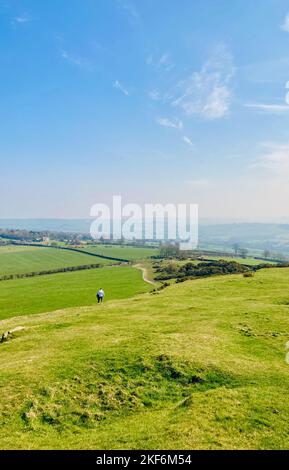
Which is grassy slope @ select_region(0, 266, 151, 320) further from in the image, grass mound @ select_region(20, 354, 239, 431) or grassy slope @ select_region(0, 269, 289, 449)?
grass mound @ select_region(20, 354, 239, 431)

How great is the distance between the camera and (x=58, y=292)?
8350cm

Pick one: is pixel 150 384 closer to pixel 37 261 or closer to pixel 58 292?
pixel 58 292

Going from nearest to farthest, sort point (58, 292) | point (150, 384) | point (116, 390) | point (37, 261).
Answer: point (116, 390) → point (150, 384) → point (58, 292) → point (37, 261)

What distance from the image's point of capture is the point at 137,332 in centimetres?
2414

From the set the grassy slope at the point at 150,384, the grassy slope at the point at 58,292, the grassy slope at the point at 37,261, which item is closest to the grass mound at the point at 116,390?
the grassy slope at the point at 150,384

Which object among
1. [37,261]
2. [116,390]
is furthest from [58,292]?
[37,261]

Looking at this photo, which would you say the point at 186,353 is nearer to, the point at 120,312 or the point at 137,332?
the point at 137,332

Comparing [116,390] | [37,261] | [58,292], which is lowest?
[37,261]

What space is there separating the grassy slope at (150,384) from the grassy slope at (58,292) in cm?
3922

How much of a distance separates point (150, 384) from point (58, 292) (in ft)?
233

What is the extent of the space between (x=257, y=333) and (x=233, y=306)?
331 inches

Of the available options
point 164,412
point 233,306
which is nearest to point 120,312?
point 233,306

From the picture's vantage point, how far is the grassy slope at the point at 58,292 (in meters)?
65.2

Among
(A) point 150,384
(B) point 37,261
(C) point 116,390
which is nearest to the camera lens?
(C) point 116,390
